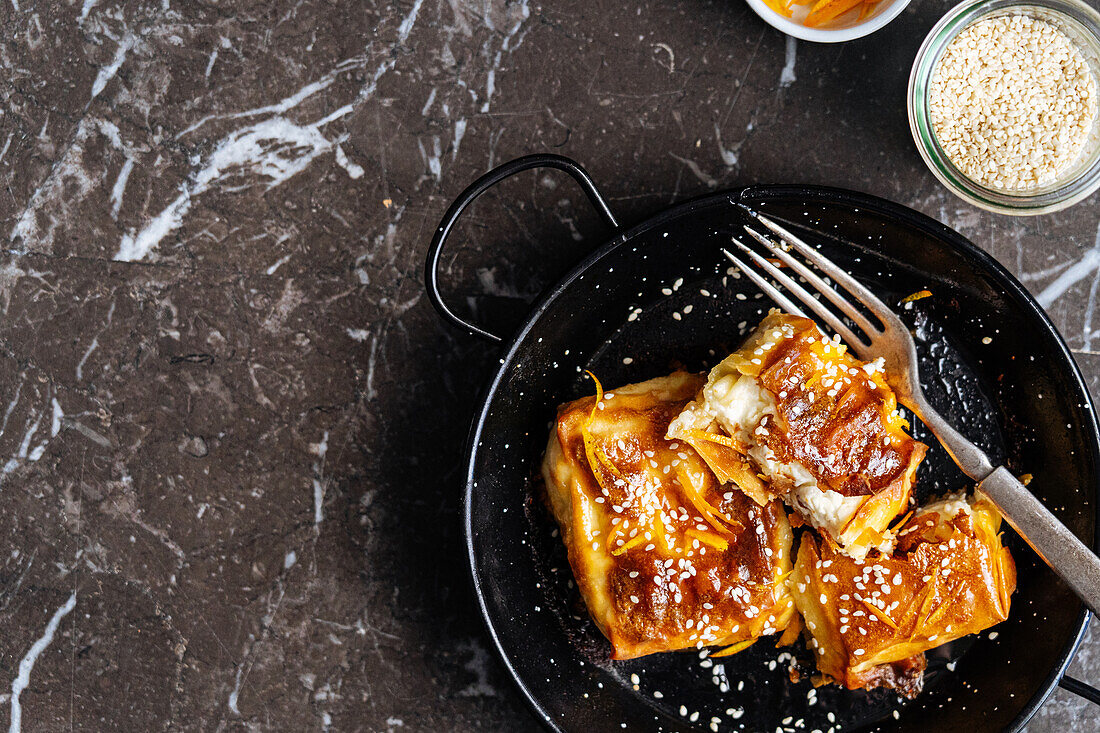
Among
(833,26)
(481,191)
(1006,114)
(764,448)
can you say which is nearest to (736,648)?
(764,448)

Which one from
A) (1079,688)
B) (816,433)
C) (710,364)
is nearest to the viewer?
(816,433)

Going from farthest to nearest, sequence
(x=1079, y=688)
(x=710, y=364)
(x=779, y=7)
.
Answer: (x=710, y=364), (x=779, y=7), (x=1079, y=688)

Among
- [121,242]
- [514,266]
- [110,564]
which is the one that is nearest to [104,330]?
[121,242]

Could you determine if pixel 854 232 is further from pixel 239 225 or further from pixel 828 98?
pixel 239 225

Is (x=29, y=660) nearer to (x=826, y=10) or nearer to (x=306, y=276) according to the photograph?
(x=306, y=276)

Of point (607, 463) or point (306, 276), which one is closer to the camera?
point (607, 463)

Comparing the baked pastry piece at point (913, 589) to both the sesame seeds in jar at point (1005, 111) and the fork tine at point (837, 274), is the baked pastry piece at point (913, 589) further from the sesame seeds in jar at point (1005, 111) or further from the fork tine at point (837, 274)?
the sesame seeds in jar at point (1005, 111)

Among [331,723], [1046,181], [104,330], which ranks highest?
[1046,181]
